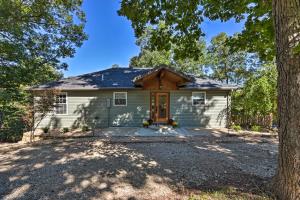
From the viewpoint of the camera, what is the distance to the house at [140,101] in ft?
41.4

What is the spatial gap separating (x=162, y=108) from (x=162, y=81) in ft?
6.07

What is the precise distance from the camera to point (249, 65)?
79.3 feet

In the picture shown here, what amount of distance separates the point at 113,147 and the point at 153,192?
413 centimetres

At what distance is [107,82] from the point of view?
518 inches

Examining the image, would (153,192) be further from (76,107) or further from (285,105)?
(76,107)

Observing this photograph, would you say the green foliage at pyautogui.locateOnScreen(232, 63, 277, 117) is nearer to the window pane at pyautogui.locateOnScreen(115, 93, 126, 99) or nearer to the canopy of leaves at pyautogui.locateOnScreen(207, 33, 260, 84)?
the window pane at pyautogui.locateOnScreen(115, 93, 126, 99)

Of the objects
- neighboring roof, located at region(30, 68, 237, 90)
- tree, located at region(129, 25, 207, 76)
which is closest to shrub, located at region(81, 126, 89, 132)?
neighboring roof, located at region(30, 68, 237, 90)

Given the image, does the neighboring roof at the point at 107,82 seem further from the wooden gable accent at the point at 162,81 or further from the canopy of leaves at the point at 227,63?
the canopy of leaves at the point at 227,63

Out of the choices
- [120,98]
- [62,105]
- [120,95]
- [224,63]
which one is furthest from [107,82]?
[224,63]

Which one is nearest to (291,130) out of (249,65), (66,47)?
(66,47)

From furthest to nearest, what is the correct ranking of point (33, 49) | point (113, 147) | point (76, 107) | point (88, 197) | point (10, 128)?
point (33, 49)
point (76, 107)
point (10, 128)
point (113, 147)
point (88, 197)

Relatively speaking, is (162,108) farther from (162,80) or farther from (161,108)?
(162,80)

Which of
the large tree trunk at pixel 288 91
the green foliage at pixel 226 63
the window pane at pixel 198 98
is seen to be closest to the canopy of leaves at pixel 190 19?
the large tree trunk at pixel 288 91

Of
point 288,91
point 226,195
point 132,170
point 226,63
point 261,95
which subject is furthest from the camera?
point 226,63
